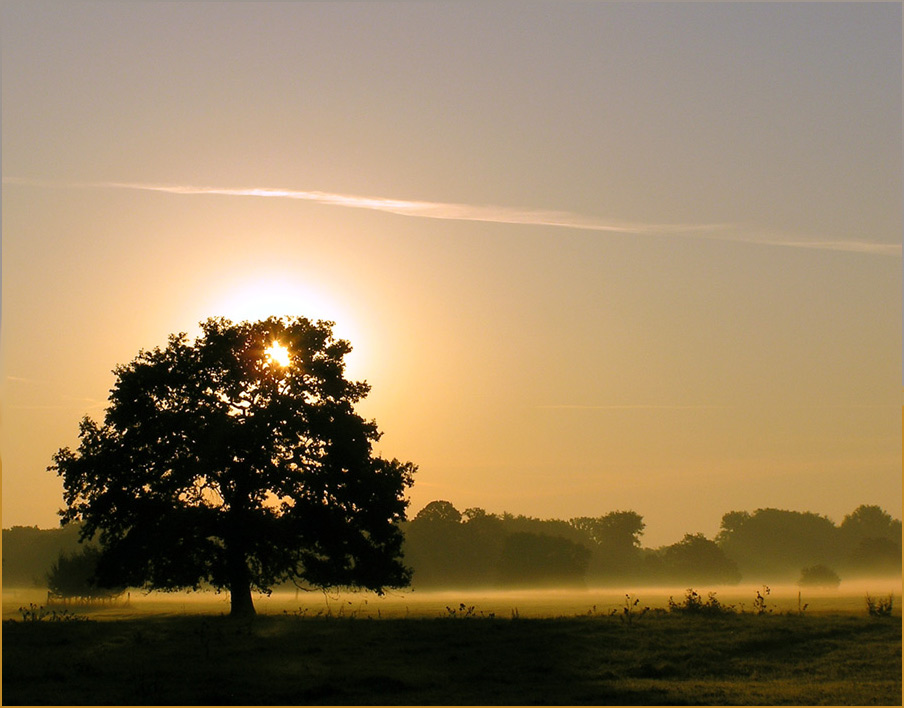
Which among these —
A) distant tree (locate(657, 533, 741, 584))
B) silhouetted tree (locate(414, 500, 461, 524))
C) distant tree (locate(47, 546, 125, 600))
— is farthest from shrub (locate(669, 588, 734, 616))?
distant tree (locate(657, 533, 741, 584))

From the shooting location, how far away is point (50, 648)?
124 ft

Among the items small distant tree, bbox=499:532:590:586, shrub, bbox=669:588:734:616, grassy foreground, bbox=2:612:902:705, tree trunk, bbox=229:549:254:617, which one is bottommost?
grassy foreground, bbox=2:612:902:705

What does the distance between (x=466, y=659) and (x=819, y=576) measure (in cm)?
10557

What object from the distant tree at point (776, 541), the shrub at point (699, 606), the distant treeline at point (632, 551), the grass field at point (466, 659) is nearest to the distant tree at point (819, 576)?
the distant treeline at point (632, 551)

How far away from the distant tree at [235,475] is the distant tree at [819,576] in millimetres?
89199

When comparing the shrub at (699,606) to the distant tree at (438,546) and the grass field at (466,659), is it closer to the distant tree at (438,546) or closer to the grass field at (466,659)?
the grass field at (466,659)

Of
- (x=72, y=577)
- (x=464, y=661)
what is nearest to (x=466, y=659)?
(x=464, y=661)

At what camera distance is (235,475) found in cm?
4862

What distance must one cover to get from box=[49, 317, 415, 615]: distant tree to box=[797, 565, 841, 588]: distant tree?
89199 millimetres

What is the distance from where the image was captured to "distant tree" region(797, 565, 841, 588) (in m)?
125

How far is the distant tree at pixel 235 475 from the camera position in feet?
156

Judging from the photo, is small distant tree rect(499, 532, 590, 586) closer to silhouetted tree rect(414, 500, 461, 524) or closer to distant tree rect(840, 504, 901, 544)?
silhouetted tree rect(414, 500, 461, 524)

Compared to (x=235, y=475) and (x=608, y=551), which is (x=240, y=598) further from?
(x=608, y=551)

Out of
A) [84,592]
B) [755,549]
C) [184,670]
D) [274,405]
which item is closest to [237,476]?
[274,405]
